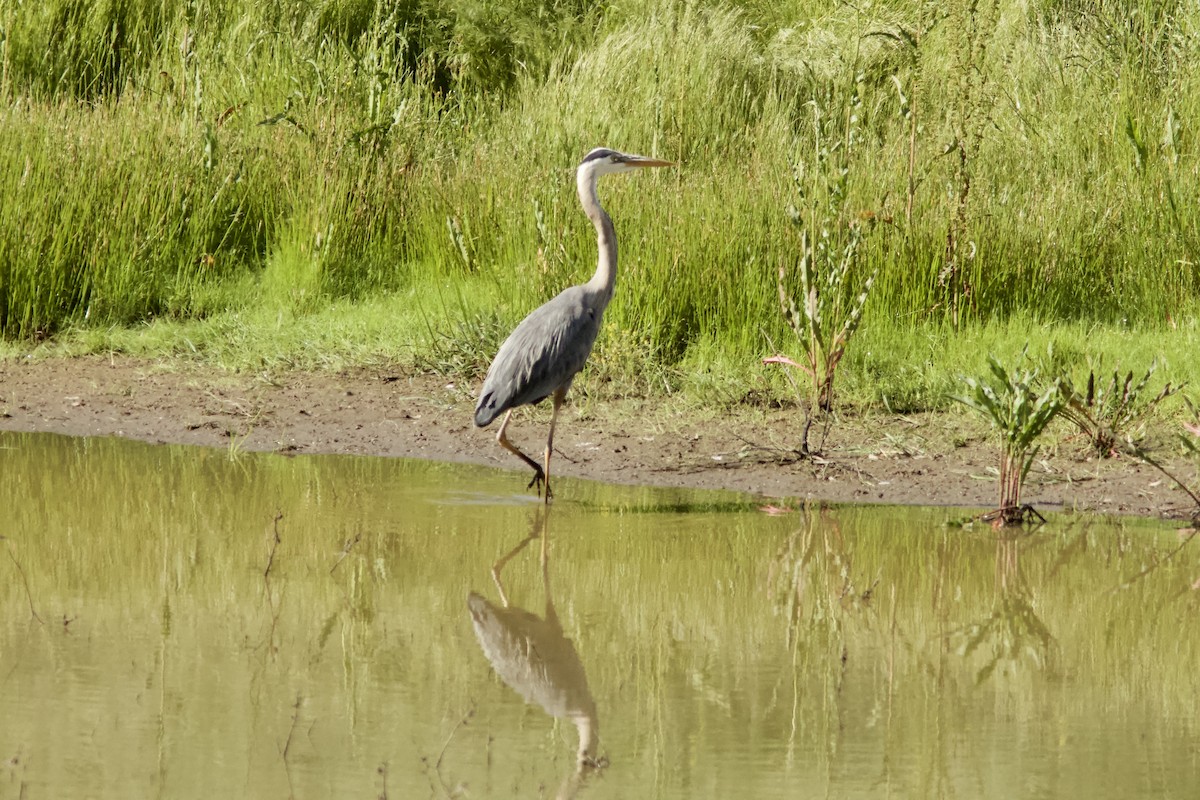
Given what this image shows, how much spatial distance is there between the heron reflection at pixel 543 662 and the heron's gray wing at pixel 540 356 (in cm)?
144

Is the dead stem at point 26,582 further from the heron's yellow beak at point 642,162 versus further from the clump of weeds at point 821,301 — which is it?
the heron's yellow beak at point 642,162

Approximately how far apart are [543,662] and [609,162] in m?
3.58

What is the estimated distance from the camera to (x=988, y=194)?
8477 millimetres

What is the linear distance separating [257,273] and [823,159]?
13.6ft

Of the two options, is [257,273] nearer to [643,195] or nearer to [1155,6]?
[643,195]

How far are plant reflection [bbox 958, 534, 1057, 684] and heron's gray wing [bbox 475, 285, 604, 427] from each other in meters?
2.19

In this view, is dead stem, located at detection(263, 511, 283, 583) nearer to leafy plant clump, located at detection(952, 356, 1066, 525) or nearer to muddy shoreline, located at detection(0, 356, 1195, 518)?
muddy shoreline, located at detection(0, 356, 1195, 518)

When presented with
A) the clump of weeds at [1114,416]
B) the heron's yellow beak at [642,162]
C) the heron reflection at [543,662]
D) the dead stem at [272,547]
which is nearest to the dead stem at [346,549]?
the dead stem at [272,547]

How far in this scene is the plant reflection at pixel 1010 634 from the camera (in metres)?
4.33

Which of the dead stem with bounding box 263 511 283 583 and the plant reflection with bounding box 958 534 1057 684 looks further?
the dead stem with bounding box 263 511 283 583

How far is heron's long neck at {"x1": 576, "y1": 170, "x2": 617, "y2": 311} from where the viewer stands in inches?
274

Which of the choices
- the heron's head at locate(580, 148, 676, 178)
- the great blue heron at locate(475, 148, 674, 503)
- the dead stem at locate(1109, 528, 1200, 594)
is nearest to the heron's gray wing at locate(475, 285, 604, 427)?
the great blue heron at locate(475, 148, 674, 503)

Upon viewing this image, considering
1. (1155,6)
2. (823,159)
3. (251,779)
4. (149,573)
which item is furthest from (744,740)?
(1155,6)

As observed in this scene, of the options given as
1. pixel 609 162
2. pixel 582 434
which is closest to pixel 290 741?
pixel 582 434
